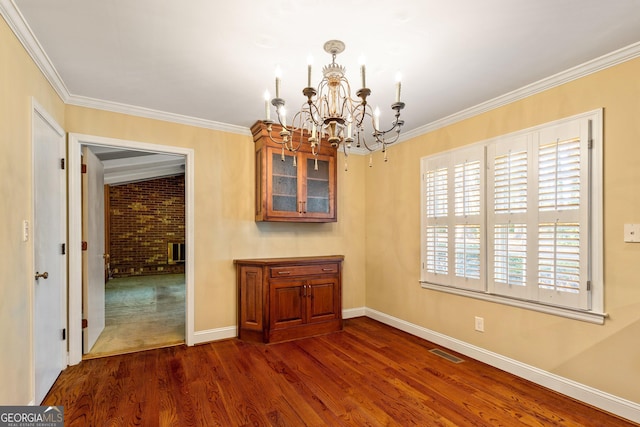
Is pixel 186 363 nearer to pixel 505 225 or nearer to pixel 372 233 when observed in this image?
pixel 372 233

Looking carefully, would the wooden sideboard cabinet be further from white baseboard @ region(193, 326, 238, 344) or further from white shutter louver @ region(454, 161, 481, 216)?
white shutter louver @ region(454, 161, 481, 216)

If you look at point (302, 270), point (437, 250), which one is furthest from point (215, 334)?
point (437, 250)

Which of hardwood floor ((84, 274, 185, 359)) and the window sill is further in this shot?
hardwood floor ((84, 274, 185, 359))

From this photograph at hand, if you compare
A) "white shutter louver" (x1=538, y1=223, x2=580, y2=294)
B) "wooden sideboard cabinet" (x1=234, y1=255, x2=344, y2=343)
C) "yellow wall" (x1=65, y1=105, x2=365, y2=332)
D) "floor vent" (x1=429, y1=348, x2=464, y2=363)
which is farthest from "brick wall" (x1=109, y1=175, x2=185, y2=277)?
"white shutter louver" (x1=538, y1=223, x2=580, y2=294)

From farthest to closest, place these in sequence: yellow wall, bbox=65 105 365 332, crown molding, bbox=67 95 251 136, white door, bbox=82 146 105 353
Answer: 1. yellow wall, bbox=65 105 365 332
2. white door, bbox=82 146 105 353
3. crown molding, bbox=67 95 251 136

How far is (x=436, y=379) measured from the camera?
2.60m

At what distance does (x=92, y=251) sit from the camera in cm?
321

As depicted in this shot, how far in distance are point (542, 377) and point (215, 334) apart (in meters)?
3.12

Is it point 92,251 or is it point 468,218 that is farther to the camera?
point 92,251

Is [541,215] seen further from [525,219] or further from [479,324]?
[479,324]

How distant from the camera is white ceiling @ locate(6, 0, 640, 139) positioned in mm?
1698

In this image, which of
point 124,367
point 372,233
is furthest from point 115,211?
point 372,233

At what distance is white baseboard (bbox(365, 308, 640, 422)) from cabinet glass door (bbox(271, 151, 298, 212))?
2041mm

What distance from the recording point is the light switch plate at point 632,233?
6.73 ft
